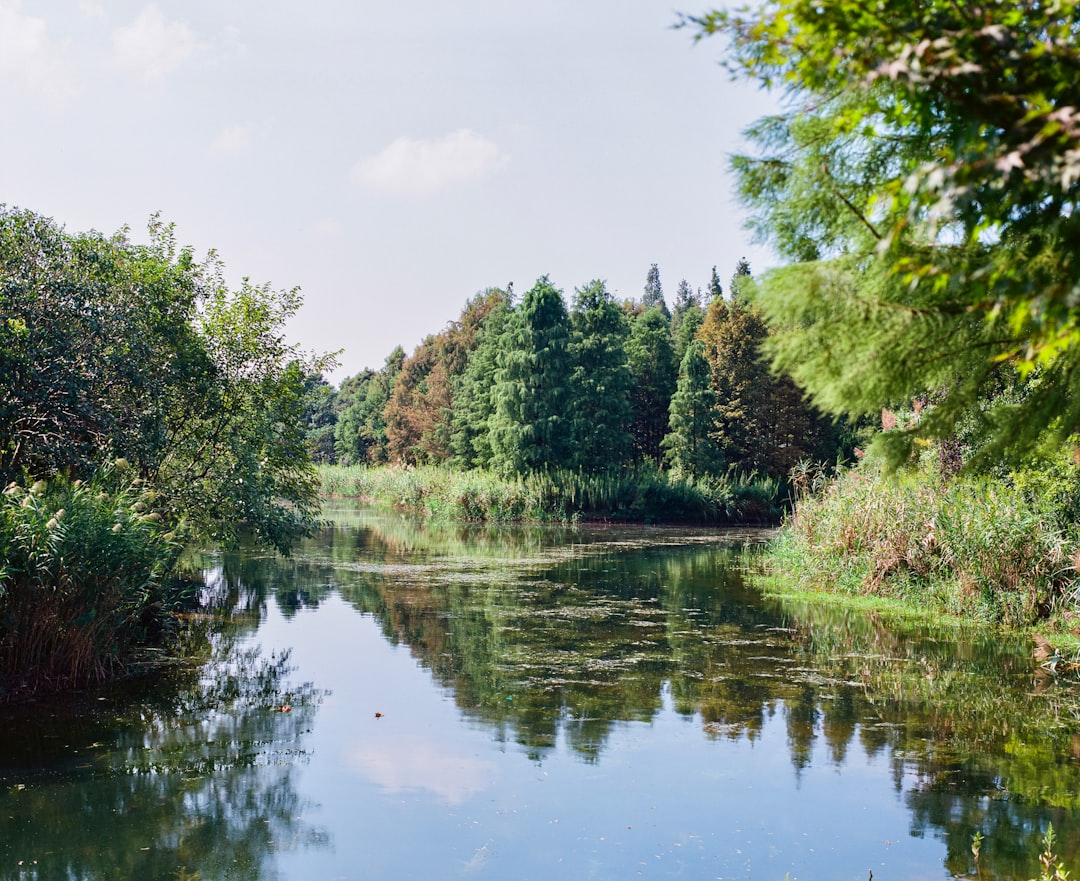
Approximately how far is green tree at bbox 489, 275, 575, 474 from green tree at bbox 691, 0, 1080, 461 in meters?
32.3

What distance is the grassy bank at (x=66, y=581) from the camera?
8008 millimetres

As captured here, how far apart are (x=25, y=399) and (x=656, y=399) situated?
36.8 meters

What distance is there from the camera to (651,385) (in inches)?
1768

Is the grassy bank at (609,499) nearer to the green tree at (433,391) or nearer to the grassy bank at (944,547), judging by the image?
the green tree at (433,391)

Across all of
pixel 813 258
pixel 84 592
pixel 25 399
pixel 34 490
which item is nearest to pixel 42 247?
pixel 25 399

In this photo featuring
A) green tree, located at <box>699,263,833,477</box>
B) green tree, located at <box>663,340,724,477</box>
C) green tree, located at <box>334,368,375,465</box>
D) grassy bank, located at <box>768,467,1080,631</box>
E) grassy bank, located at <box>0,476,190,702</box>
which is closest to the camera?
grassy bank, located at <box>0,476,190,702</box>

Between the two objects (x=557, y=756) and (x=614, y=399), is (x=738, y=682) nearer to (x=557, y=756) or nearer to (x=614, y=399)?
(x=557, y=756)

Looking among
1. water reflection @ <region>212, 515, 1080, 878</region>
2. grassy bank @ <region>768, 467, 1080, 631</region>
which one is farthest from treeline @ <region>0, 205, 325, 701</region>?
grassy bank @ <region>768, 467, 1080, 631</region>

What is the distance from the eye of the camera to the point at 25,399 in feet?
32.0

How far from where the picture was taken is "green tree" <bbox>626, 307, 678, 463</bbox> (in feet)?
147

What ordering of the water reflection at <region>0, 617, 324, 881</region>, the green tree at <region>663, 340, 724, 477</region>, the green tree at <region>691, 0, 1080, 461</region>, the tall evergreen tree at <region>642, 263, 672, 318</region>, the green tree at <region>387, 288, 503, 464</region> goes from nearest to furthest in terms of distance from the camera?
the green tree at <region>691, 0, 1080, 461</region>
the water reflection at <region>0, 617, 324, 881</region>
the green tree at <region>663, 340, 724, 477</region>
the green tree at <region>387, 288, 503, 464</region>
the tall evergreen tree at <region>642, 263, 672, 318</region>

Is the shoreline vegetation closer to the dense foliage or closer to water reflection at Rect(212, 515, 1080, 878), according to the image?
water reflection at Rect(212, 515, 1080, 878)

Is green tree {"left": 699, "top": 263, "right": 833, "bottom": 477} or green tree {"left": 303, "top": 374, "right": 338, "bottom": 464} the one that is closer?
green tree {"left": 699, "top": 263, "right": 833, "bottom": 477}

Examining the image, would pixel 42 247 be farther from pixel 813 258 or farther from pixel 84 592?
pixel 813 258
